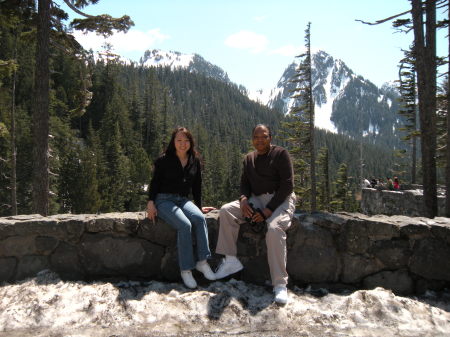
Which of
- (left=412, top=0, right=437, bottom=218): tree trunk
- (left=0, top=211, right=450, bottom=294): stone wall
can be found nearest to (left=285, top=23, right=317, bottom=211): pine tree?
(left=412, top=0, right=437, bottom=218): tree trunk

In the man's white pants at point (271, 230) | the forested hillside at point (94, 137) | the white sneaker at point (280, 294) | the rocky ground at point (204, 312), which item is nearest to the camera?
the rocky ground at point (204, 312)

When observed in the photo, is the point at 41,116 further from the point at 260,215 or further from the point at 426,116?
the point at 426,116

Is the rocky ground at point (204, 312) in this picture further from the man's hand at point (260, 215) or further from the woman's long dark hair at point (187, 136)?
the woman's long dark hair at point (187, 136)

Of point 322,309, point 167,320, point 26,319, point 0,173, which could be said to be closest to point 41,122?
point 26,319

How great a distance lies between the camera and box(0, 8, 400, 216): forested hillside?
71.3ft

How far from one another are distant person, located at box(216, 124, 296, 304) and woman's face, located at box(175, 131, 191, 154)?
701mm

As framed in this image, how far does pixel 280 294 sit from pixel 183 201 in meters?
1.43

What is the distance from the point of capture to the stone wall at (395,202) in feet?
48.1

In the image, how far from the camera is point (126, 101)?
234 feet

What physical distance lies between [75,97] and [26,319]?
810 centimetres

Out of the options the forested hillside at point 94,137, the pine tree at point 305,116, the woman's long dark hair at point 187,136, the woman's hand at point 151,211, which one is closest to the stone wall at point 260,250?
the woman's hand at point 151,211

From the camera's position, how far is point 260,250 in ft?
13.5

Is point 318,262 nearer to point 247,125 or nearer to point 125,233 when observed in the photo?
point 125,233

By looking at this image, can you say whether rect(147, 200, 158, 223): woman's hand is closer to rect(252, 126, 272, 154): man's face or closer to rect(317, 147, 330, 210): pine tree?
rect(252, 126, 272, 154): man's face
